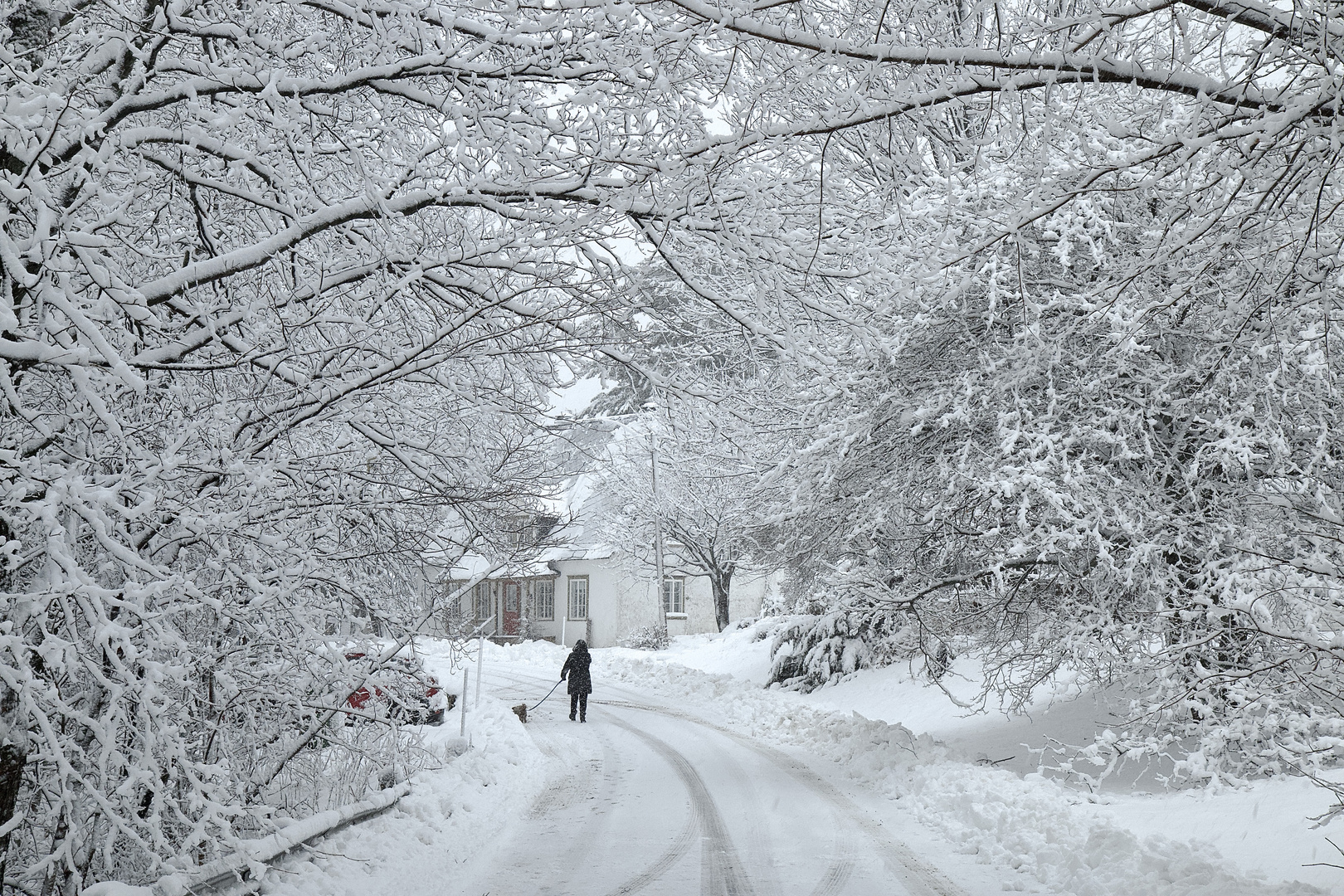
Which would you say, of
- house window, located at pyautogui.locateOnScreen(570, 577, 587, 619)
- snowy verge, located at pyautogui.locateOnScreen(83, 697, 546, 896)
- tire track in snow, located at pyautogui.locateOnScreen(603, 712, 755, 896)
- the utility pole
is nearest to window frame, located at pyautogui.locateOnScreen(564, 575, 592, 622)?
house window, located at pyautogui.locateOnScreen(570, 577, 587, 619)

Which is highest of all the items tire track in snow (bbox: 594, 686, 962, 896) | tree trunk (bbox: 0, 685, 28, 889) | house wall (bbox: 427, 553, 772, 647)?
house wall (bbox: 427, 553, 772, 647)

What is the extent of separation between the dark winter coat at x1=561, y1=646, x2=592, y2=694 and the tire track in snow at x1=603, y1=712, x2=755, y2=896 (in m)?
5.63

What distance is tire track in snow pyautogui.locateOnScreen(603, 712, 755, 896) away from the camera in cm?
685

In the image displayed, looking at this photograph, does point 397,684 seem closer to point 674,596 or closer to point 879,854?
point 879,854

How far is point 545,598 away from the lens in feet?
A: 141

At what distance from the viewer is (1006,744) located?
12.5 meters

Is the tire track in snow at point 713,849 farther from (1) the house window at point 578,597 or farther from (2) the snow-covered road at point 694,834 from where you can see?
(1) the house window at point 578,597

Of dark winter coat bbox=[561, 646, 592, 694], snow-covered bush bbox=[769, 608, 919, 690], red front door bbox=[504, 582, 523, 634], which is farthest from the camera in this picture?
red front door bbox=[504, 582, 523, 634]

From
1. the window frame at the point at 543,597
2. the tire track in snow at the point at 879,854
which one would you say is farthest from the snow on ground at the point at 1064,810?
the window frame at the point at 543,597

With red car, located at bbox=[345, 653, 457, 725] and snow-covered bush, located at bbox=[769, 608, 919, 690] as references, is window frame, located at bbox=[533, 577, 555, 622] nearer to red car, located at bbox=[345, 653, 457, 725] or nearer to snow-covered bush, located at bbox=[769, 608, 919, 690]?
snow-covered bush, located at bbox=[769, 608, 919, 690]

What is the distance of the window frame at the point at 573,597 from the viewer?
134ft

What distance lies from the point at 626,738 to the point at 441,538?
10612 mm

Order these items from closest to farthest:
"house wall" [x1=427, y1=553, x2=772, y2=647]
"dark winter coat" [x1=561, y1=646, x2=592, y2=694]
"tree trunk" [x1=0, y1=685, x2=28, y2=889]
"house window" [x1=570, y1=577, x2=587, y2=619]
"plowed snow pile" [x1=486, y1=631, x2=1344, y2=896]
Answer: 1. "tree trunk" [x1=0, y1=685, x2=28, y2=889]
2. "plowed snow pile" [x1=486, y1=631, x2=1344, y2=896]
3. "dark winter coat" [x1=561, y1=646, x2=592, y2=694]
4. "house wall" [x1=427, y1=553, x2=772, y2=647]
5. "house window" [x1=570, y1=577, x2=587, y2=619]

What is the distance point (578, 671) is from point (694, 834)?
9.89m
